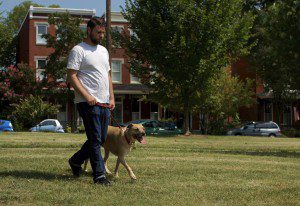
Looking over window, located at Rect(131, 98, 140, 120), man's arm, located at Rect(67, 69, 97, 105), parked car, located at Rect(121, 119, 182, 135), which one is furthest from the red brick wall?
man's arm, located at Rect(67, 69, 97, 105)

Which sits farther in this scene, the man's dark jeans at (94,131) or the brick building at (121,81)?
the brick building at (121,81)

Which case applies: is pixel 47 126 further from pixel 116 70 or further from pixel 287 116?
→ pixel 287 116

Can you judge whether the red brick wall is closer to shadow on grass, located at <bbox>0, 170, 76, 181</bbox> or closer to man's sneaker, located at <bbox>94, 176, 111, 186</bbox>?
shadow on grass, located at <bbox>0, 170, 76, 181</bbox>

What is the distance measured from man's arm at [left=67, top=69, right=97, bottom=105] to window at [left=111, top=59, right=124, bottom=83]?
143ft

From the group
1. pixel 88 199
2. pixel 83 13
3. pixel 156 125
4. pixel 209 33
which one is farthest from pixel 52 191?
pixel 83 13

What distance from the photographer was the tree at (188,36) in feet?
101

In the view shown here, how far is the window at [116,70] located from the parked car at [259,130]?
12925 millimetres

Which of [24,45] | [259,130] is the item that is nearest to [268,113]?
[259,130]

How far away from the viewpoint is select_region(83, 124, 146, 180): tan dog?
7.82 m

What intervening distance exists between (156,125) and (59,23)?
35.7 ft

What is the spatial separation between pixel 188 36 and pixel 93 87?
24.3m

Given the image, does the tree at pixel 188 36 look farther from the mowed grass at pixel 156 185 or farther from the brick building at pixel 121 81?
the mowed grass at pixel 156 185

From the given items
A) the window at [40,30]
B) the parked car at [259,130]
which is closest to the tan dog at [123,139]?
the parked car at [259,130]

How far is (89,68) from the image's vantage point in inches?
293
